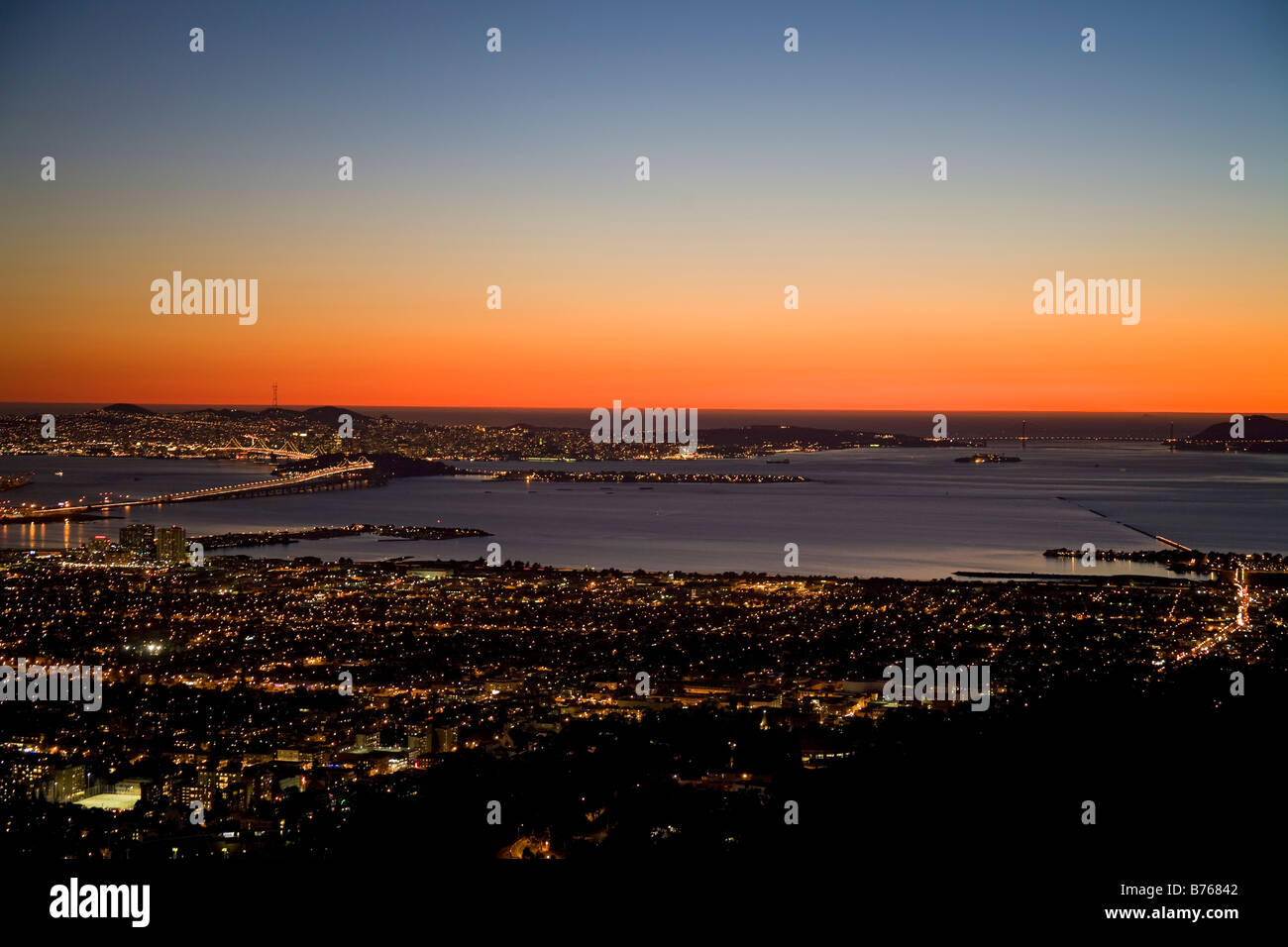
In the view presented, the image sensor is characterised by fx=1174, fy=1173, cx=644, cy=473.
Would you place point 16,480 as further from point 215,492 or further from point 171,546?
point 171,546

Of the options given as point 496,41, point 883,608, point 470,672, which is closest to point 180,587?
point 470,672

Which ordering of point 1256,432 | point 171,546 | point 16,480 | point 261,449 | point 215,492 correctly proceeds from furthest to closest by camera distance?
point 1256,432, point 261,449, point 16,480, point 215,492, point 171,546

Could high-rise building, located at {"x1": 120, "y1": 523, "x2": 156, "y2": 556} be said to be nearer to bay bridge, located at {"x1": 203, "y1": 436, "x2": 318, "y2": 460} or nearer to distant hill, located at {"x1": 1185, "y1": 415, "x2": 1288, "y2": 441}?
bay bridge, located at {"x1": 203, "y1": 436, "x2": 318, "y2": 460}
